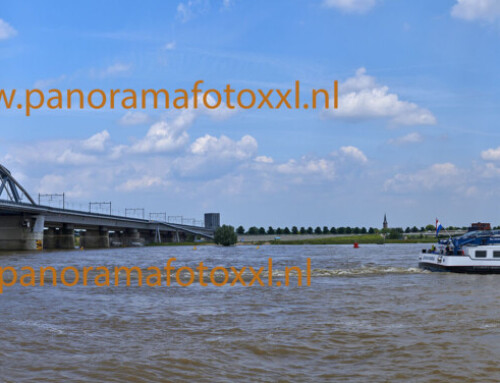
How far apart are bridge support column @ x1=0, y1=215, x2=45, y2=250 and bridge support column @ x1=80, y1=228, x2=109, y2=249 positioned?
47313 millimetres

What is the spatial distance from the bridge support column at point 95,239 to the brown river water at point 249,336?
142 meters

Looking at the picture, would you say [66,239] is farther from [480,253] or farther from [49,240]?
[480,253]

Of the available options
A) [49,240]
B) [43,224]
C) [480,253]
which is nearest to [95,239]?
[49,240]

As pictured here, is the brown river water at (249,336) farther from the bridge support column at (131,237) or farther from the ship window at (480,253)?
the bridge support column at (131,237)

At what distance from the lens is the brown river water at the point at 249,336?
13602 millimetres

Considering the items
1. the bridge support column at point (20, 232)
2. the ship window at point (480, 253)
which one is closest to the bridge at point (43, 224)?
the bridge support column at point (20, 232)

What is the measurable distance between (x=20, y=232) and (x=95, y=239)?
51.3 metres

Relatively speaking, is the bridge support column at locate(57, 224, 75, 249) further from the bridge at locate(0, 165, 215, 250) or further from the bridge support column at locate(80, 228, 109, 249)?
the bridge support column at locate(80, 228, 109, 249)

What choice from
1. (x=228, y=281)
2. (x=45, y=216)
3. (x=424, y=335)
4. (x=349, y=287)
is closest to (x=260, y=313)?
(x=424, y=335)

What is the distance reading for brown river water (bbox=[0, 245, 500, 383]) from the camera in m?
13.6

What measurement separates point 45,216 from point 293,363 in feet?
392

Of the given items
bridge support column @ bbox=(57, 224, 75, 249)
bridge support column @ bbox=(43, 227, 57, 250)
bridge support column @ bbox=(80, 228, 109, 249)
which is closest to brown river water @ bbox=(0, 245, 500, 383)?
bridge support column @ bbox=(57, 224, 75, 249)

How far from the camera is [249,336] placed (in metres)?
18.0

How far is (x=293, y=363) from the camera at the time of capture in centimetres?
1440
